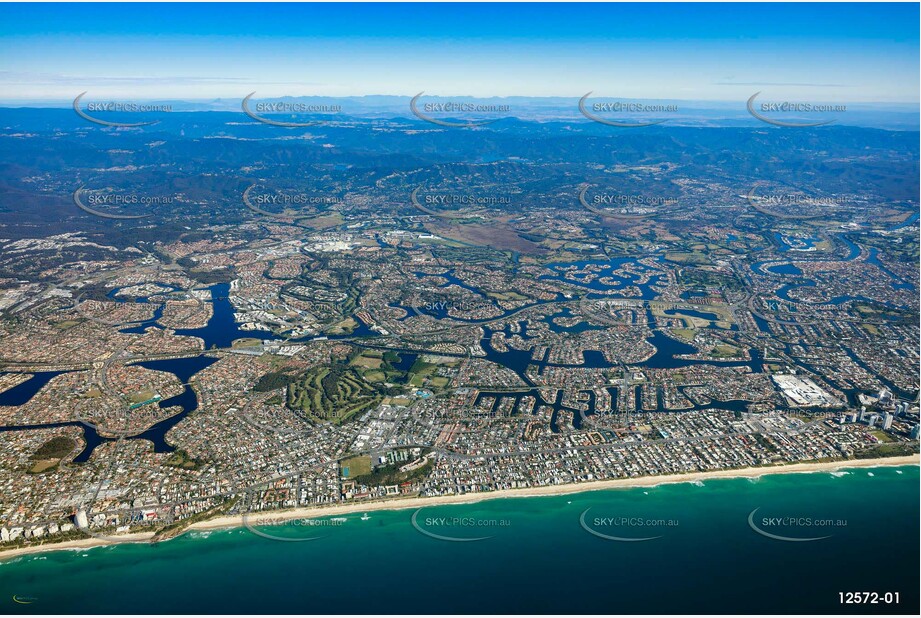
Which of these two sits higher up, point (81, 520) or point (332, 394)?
point (332, 394)

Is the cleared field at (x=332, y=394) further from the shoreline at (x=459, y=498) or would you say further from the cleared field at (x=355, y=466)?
the shoreline at (x=459, y=498)

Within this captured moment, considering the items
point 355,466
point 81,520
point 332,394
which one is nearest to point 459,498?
point 355,466

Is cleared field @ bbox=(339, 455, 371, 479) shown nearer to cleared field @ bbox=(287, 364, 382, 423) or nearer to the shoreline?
the shoreline

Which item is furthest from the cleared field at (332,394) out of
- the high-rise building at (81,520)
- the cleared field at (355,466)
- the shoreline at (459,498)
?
the high-rise building at (81,520)

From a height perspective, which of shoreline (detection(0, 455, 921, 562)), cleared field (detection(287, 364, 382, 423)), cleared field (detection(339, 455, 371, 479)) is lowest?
shoreline (detection(0, 455, 921, 562))

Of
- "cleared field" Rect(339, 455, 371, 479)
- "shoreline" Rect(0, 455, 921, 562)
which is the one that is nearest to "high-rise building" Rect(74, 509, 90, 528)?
"shoreline" Rect(0, 455, 921, 562)

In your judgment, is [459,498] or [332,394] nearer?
[459,498]

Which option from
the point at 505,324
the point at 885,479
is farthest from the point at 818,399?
the point at 505,324

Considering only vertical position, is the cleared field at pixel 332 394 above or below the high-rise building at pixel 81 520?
above

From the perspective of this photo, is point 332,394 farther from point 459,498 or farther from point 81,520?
point 81,520

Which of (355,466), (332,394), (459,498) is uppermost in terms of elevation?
(332,394)
